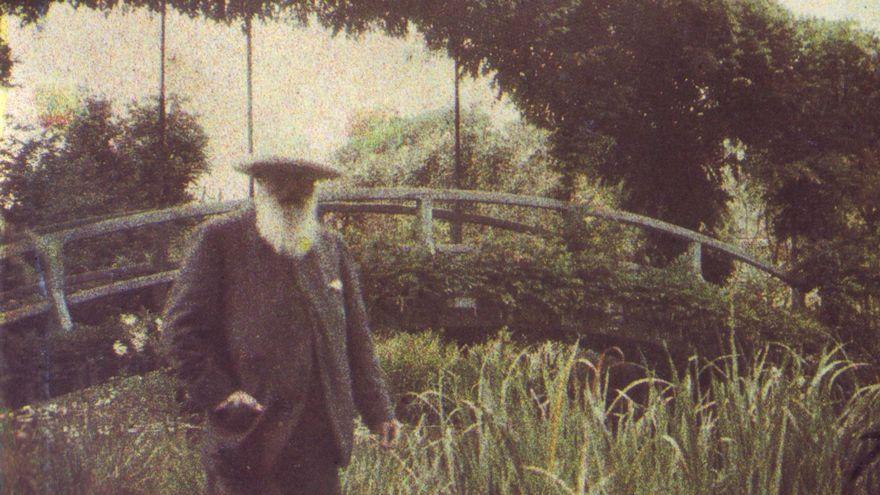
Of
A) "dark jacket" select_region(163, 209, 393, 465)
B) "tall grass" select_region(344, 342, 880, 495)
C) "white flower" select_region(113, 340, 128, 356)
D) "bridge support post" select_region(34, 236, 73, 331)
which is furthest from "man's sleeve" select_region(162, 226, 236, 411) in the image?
"white flower" select_region(113, 340, 128, 356)

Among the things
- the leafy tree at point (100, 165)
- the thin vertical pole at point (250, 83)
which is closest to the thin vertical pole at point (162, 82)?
the leafy tree at point (100, 165)

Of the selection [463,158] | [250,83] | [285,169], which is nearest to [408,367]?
[250,83]

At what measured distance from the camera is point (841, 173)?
5371mm

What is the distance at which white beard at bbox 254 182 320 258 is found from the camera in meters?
1.93

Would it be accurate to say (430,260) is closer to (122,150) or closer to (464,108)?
(122,150)

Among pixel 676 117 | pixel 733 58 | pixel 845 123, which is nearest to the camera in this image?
pixel 845 123

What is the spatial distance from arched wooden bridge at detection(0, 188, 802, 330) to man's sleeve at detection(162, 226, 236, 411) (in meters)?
0.23

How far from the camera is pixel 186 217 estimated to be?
4.89 meters

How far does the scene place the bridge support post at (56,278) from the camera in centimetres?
406

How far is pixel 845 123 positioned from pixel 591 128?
1.84 meters

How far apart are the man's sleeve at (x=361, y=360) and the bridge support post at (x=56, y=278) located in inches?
101

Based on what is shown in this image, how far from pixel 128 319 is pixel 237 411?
125 inches

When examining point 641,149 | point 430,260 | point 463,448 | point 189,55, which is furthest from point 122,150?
point 641,149

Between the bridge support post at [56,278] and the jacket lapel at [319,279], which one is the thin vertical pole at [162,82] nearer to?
the bridge support post at [56,278]
